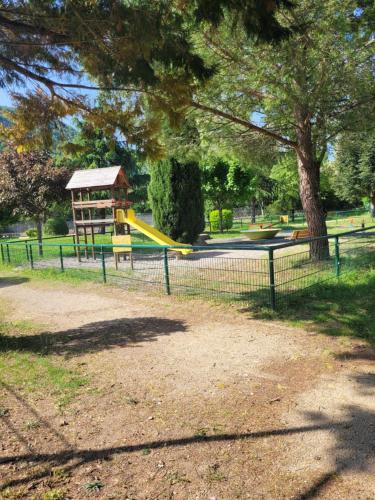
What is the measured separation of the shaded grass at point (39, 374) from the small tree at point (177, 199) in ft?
41.2

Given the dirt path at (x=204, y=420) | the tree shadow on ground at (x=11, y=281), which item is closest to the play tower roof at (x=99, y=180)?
the tree shadow on ground at (x=11, y=281)

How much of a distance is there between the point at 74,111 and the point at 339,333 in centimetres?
496

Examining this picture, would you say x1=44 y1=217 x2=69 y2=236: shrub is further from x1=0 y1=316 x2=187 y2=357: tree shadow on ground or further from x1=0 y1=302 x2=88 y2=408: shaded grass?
x1=0 y1=302 x2=88 y2=408: shaded grass

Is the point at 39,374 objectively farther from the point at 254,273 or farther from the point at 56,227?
the point at 56,227

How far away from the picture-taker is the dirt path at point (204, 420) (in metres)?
2.83

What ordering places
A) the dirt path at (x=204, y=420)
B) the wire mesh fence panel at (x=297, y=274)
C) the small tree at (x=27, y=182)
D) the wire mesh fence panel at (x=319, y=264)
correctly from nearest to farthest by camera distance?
1. the dirt path at (x=204, y=420)
2. the wire mesh fence panel at (x=297, y=274)
3. the wire mesh fence panel at (x=319, y=264)
4. the small tree at (x=27, y=182)

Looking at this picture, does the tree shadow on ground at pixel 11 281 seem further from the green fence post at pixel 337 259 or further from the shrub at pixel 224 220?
the shrub at pixel 224 220

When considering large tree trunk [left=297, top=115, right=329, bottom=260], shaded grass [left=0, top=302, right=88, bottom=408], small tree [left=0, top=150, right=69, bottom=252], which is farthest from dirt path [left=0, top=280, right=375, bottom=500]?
small tree [left=0, top=150, right=69, bottom=252]

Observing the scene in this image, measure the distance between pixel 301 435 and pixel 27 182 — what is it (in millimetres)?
17015

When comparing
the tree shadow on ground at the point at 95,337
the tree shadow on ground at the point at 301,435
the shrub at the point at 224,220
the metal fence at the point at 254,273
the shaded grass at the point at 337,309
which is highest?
the shrub at the point at 224,220

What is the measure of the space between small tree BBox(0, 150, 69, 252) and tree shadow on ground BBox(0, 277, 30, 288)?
552 centimetres

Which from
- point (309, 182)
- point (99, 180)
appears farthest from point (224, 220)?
point (309, 182)

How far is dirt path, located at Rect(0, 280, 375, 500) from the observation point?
283 centimetres

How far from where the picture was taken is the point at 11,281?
12.3 m
